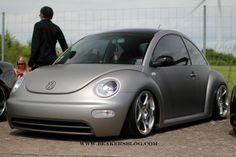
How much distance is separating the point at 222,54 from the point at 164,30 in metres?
4.30

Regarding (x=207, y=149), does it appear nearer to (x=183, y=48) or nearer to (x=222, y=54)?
(x=183, y=48)

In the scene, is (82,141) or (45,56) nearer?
(82,141)

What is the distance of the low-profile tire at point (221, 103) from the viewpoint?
819 cm

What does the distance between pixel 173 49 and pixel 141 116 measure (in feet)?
4.88

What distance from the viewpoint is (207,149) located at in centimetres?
564

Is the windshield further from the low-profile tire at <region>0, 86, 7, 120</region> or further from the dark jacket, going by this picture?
the low-profile tire at <region>0, 86, 7, 120</region>

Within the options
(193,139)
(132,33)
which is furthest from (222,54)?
(193,139)

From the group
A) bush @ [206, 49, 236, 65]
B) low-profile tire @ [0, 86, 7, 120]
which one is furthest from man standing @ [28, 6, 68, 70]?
bush @ [206, 49, 236, 65]

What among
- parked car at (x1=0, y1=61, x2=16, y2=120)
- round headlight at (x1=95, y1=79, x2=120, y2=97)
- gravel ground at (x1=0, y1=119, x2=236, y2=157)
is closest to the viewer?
gravel ground at (x1=0, y1=119, x2=236, y2=157)

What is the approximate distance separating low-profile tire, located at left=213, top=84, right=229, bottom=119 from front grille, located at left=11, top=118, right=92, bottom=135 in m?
2.82

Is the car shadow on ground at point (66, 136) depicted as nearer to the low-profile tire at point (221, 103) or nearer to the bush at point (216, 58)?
the low-profile tire at point (221, 103)

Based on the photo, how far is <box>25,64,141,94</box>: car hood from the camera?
20.1 ft

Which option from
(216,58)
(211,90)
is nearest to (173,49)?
(211,90)

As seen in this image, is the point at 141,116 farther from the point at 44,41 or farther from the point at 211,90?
the point at 44,41
